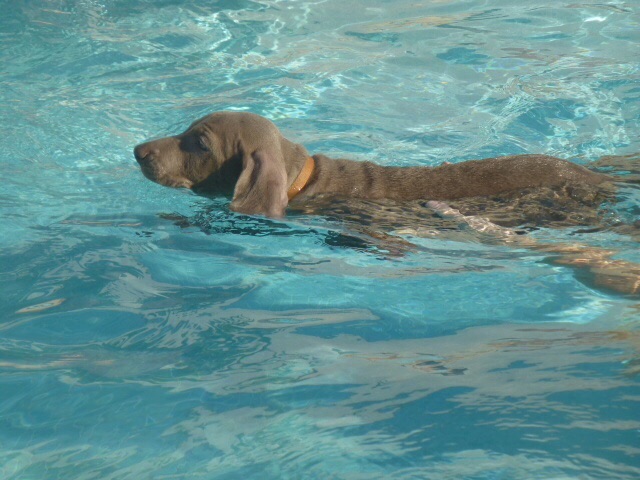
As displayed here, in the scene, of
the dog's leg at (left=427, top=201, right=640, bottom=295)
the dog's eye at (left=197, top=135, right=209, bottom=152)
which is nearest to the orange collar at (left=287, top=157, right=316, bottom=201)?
the dog's eye at (left=197, top=135, right=209, bottom=152)

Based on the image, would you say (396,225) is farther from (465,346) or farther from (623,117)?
(623,117)

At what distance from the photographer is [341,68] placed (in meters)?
10.7

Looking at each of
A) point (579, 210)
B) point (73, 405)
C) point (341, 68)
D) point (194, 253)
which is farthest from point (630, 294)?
Result: point (341, 68)

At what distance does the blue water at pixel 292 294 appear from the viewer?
367 centimetres

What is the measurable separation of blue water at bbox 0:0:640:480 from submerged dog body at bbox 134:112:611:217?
1.04 feet

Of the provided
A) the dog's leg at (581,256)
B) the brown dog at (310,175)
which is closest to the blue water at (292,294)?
the dog's leg at (581,256)

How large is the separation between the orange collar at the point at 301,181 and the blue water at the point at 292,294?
439mm

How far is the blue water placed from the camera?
12.1 ft

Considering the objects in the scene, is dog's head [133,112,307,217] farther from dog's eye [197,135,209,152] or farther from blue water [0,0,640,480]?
blue water [0,0,640,480]

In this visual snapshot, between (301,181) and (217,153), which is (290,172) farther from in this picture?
(217,153)

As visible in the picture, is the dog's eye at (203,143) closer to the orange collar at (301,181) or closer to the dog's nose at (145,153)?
the dog's nose at (145,153)

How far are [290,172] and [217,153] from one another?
64 centimetres

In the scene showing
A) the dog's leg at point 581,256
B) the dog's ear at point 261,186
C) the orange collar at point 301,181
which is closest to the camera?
the dog's leg at point 581,256

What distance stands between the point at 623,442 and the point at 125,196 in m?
4.98
